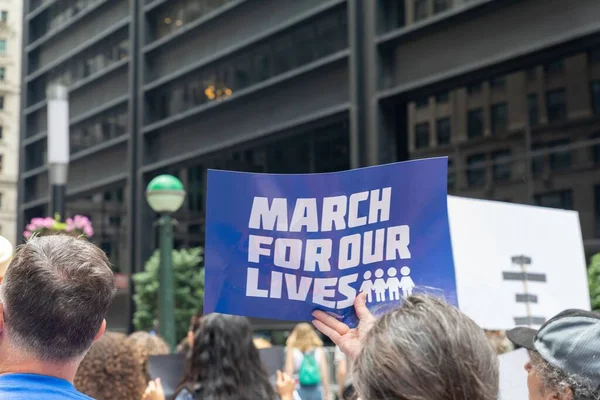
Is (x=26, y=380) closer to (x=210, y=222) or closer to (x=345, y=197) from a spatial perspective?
(x=210, y=222)

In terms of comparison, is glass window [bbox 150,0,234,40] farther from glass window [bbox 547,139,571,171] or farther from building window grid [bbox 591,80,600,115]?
building window grid [bbox 591,80,600,115]

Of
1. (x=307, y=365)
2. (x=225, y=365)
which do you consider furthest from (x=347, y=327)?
(x=307, y=365)

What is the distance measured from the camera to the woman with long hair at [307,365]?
9.97 meters

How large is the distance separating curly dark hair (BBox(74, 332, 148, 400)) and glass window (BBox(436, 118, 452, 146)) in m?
17.6

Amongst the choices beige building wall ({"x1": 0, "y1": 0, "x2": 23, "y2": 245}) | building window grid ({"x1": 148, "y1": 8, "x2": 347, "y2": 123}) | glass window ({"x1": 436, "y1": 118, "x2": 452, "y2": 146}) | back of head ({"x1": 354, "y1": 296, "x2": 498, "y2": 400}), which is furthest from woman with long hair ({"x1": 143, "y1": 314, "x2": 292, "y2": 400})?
beige building wall ({"x1": 0, "y1": 0, "x2": 23, "y2": 245})

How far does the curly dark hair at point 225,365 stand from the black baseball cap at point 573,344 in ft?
6.37

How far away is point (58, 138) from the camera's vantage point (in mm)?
14617

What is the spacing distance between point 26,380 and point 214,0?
26.8 meters

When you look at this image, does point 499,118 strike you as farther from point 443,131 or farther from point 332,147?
point 332,147

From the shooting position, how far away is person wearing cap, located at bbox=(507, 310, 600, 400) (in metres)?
2.21

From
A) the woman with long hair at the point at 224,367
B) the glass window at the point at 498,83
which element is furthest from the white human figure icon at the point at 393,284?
the glass window at the point at 498,83

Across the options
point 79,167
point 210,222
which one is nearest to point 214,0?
point 79,167

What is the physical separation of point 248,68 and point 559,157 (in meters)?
11.0

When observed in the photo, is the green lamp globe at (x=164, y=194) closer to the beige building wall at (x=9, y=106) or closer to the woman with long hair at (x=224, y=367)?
the woman with long hair at (x=224, y=367)
